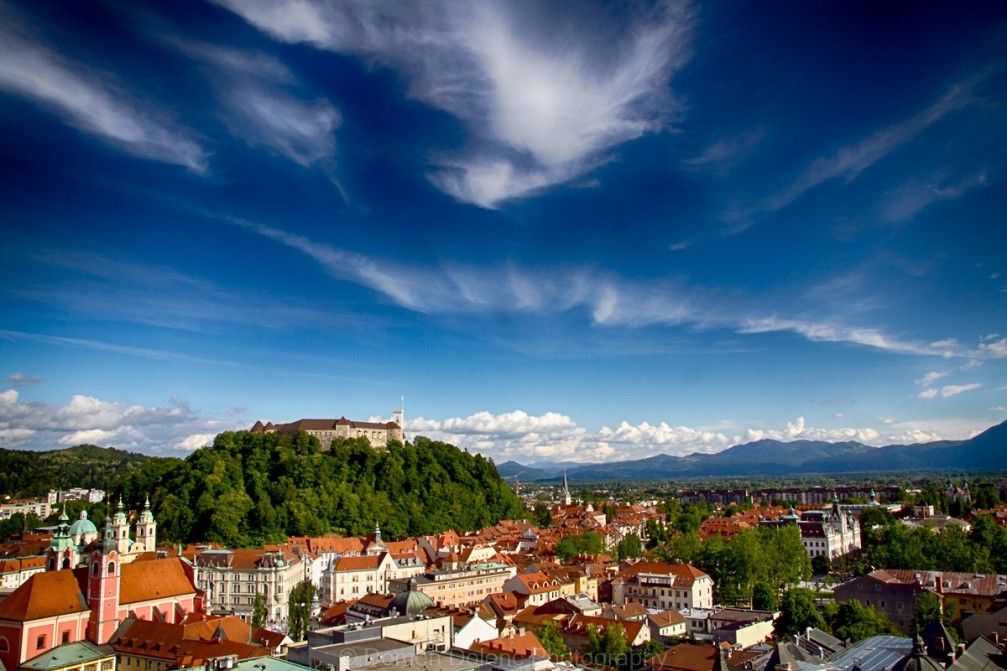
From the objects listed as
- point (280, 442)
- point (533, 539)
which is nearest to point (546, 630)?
point (533, 539)

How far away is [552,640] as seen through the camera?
123 feet

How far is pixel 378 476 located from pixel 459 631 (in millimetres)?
48854

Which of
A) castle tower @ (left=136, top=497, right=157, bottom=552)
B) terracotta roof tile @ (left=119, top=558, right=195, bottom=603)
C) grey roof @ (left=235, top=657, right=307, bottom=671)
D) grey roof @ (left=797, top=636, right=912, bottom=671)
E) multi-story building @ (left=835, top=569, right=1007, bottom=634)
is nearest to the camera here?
grey roof @ (left=235, top=657, right=307, bottom=671)

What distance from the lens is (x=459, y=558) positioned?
62688 millimetres

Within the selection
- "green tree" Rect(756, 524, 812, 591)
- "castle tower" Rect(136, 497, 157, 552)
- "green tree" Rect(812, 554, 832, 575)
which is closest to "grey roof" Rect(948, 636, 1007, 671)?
"green tree" Rect(756, 524, 812, 591)

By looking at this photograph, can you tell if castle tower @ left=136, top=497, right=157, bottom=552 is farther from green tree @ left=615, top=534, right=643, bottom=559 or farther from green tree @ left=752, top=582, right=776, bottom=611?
green tree @ left=752, top=582, right=776, bottom=611

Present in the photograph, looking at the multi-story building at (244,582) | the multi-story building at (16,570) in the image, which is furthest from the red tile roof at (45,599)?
the multi-story building at (16,570)

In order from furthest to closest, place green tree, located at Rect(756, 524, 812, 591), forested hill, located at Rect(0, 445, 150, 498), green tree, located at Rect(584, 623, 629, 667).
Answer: forested hill, located at Rect(0, 445, 150, 498)
green tree, located at Rect(756, 524, 812, 591)
green tree, located at Rect(584, 623, 629, 667)

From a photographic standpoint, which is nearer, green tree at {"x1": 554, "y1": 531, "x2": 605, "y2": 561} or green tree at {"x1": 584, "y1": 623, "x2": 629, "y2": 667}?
green tree at {"x1": 584, "y1": 623, "x2": 629, "y2": 667}

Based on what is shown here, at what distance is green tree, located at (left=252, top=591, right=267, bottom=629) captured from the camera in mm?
45781

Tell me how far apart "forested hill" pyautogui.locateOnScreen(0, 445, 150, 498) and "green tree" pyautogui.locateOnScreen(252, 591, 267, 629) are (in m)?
94.8

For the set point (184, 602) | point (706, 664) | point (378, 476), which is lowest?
point (706, 664)

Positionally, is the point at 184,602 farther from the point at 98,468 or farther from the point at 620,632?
the point at 98,468

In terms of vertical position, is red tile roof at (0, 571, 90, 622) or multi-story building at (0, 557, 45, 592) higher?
red tile roof at (0, 571, 90, 622)
